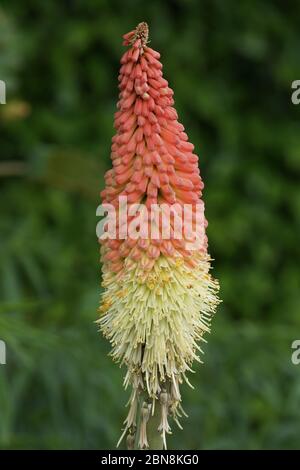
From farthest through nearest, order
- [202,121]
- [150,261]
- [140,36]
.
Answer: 1. [202,121]
2. [150,261]
3. [140,36]

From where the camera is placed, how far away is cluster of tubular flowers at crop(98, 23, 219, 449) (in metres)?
2.56

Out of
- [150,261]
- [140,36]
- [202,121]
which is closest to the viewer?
[140,36]

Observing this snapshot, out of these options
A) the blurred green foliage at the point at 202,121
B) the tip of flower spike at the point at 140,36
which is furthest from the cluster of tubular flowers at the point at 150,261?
the blurred green foliage at the point at 202,121

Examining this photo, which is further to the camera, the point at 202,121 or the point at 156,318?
the point at 202,121

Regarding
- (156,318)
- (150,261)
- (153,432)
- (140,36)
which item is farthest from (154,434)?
(140,36)

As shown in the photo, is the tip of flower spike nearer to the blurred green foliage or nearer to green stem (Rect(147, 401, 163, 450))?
green stem (Rect(147, 401, 163, 450))

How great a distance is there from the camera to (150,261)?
2.70m

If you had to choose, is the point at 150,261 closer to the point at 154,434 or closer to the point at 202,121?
the point at 154,434

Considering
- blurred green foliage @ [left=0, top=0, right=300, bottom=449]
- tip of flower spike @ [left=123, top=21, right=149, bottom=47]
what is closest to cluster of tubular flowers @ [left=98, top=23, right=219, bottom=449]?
tip of flower spike @ [left=123, top=21, right=149, bottom=47]

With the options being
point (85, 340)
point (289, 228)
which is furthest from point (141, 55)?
point (289, 228)

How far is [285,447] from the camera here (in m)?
4.41

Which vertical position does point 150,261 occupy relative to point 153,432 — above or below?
above

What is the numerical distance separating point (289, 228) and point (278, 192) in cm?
42
